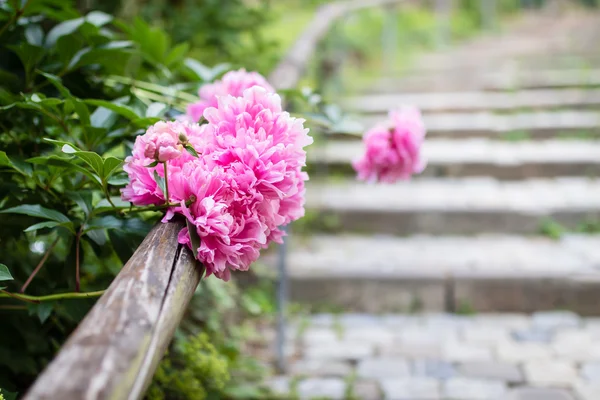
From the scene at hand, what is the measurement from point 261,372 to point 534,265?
162 cm

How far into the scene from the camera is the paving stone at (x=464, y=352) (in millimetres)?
2723

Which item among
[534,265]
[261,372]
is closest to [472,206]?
[534,265]

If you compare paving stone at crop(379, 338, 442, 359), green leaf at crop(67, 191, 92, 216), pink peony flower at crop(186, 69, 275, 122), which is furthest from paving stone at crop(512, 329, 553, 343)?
green leaf at crop(67, 191, 92, 216)

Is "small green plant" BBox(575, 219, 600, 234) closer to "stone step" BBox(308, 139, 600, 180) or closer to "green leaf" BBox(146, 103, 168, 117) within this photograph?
"stone step" BBox(308, 139, 600, 180)

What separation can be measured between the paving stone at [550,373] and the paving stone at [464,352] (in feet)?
0.55

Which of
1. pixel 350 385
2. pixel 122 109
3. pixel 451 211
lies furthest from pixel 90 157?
pixel 451 211

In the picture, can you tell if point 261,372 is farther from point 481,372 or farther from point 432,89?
point 432,89

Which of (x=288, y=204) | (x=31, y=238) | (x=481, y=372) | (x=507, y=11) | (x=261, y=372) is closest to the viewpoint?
(x=288, y=204)

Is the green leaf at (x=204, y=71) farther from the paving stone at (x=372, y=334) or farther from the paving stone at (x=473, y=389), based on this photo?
the paving stone at (x=372, y=334)

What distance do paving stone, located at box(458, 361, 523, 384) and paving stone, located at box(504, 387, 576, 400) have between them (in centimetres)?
7

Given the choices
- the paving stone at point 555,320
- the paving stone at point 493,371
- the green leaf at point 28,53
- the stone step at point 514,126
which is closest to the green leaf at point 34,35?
the green leaf at point 28,53

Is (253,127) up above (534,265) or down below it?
below

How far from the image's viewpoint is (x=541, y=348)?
279 centimetres

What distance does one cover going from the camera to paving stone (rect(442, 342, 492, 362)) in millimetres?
2723
